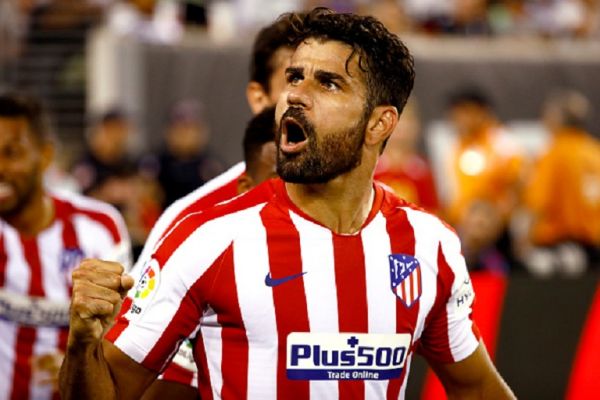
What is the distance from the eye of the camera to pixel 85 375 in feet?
9.60

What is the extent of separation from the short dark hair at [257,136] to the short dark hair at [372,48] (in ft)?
2.14

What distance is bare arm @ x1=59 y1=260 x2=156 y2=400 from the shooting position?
113 inches

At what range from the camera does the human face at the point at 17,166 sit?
16.2 ft

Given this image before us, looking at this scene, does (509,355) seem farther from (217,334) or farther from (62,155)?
(62,155)

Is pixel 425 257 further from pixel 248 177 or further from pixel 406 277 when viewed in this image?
pixel 248 177

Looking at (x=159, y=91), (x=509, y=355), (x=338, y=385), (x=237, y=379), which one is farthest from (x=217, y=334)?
(x=159, y=91)

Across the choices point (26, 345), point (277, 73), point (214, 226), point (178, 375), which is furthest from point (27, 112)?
point (214, 226)

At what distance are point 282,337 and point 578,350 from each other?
3509 millimetres

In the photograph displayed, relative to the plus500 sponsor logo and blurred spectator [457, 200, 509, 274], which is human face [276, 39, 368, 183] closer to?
the plus500 sponsor logo

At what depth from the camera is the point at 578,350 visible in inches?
246

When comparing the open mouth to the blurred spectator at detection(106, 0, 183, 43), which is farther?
the blurred spectator at detection(106, 0, 183, 43)

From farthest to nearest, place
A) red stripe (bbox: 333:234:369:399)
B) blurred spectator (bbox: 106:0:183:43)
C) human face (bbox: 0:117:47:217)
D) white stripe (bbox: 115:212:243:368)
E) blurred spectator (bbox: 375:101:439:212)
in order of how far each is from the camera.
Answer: blurred spectator (bbox: 106:0:183:43) → blurred spectator (bbox: 375:101:439:212) → human face (bbox: 0:117:47:217) → red stripe (bbox: 333:234:369:399) → white stripe (bbox: 115:212:243:368)

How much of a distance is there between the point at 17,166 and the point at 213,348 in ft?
6.97

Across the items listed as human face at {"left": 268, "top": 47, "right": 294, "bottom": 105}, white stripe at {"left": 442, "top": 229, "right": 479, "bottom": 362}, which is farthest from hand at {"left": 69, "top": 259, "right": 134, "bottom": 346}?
human face at {"left": 268, "top": 47, "right": 294, "bottom": 105}
